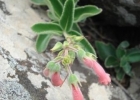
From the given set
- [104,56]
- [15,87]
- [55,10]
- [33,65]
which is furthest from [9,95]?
[104,56]

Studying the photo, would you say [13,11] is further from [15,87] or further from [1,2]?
[15,87]

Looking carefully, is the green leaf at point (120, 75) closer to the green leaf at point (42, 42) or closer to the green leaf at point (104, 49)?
the green leaf at point (104, 49)

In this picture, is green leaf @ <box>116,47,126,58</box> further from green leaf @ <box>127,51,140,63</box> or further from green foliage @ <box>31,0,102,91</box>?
green foliage @ <box>31,0,102,91</box>

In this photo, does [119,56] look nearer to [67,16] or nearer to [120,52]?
[120,52]

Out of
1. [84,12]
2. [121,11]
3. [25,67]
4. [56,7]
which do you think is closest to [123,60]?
[121,11]

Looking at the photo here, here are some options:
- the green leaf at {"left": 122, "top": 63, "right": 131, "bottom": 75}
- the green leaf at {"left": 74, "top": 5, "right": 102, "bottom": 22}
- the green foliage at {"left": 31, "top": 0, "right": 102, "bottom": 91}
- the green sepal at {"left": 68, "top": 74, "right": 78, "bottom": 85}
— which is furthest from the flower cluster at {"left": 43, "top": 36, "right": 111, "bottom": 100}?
the green leaf at {"left": 122, "top": 63, "right": 131, "bottom": 75}

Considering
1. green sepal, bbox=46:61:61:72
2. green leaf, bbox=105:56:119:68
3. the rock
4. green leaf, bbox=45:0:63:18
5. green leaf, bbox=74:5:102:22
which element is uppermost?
green leaf, bbox=45:0:63:18
